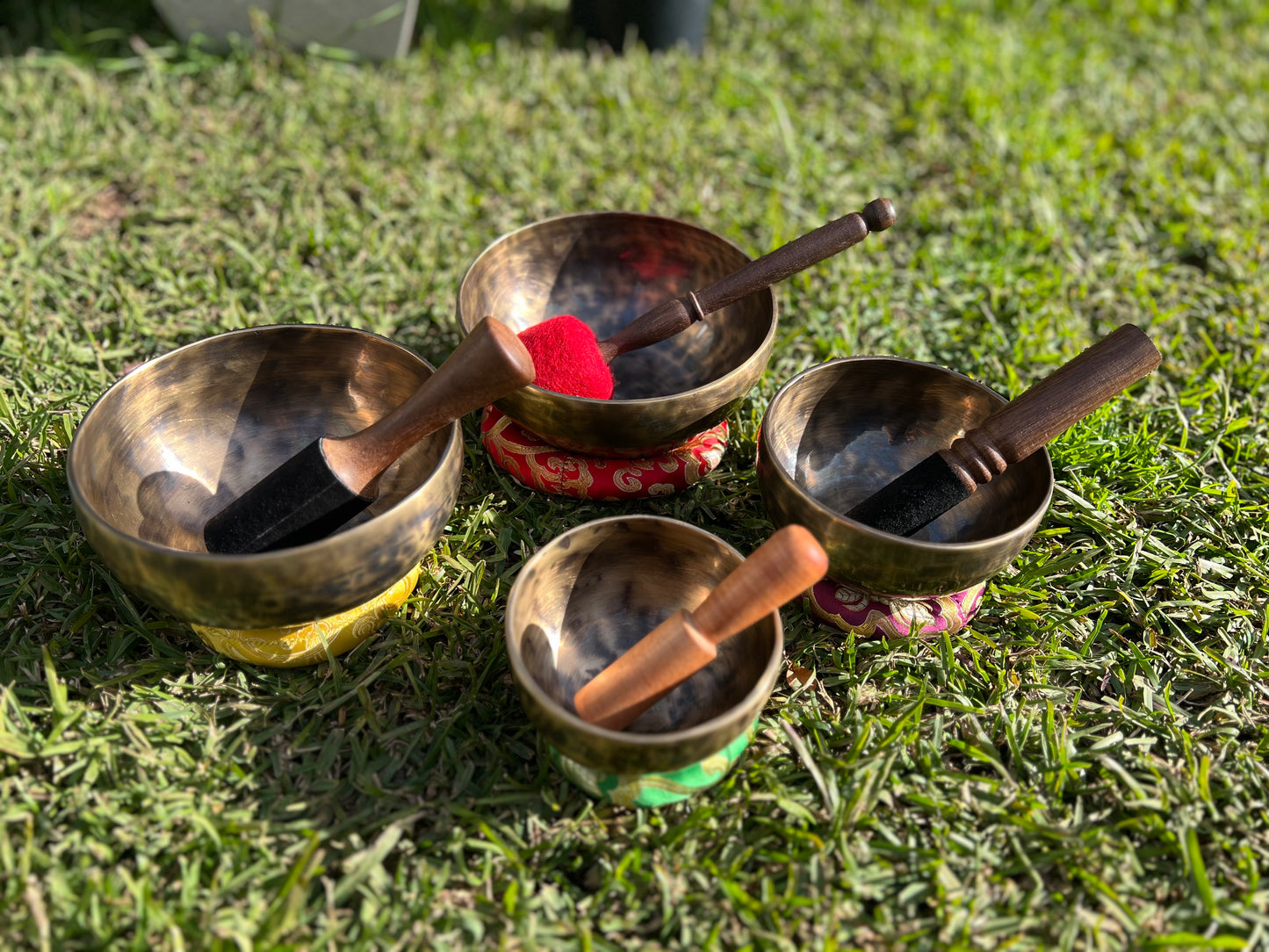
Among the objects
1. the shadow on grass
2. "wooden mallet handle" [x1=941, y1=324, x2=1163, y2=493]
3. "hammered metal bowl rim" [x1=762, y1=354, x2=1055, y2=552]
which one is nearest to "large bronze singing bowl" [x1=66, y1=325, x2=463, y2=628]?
"hammered metal bowl rim" [x1=762, y1=354, x2=1055, y2=552]

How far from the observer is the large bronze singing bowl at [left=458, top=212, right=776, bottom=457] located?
262cm

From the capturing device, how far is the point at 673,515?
2811 millimetres

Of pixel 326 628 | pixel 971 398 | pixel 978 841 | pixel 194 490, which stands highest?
pixel 971 398

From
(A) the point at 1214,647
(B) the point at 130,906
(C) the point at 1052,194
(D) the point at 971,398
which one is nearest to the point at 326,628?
(B) the point at 130,906

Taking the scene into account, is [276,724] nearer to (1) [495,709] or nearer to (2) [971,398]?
(1) [495,709]

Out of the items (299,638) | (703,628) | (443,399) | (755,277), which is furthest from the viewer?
(755,277)

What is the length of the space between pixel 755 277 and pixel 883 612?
0.95 meters

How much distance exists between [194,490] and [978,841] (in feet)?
6.59

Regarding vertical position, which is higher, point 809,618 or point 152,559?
point 152,559

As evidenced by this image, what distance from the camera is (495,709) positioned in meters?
2.31

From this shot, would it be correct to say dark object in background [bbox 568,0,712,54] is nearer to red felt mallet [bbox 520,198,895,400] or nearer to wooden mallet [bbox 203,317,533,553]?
red felt mallet [bbox 520,198,895,400]

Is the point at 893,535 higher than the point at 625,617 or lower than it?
higher

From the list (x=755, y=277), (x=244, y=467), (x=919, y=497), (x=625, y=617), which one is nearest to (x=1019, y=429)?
(x=919, y=497)

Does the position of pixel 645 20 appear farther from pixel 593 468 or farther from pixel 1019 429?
pixel 1019 429
